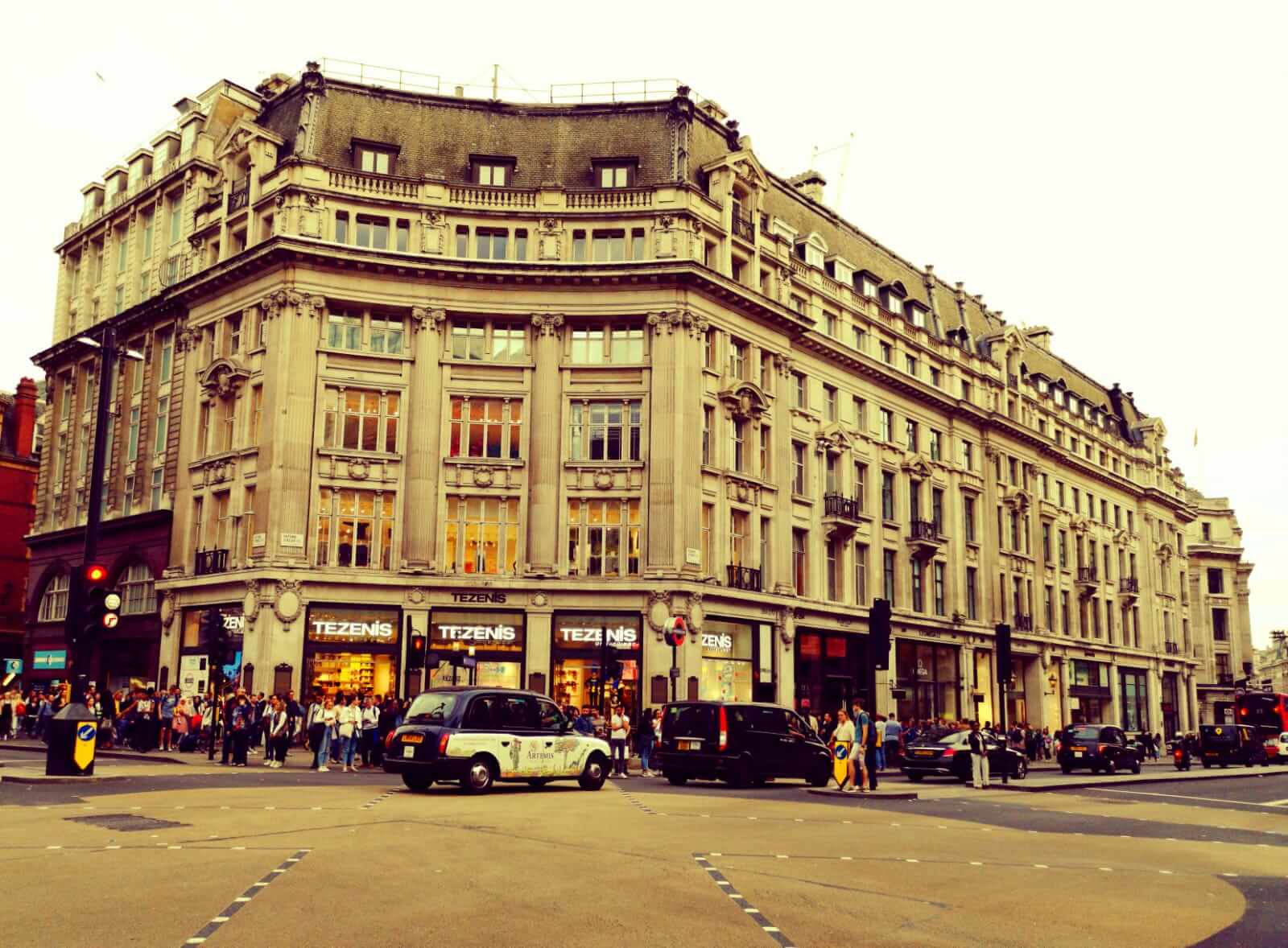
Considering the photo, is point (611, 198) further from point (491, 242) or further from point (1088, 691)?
point (1088, 691)

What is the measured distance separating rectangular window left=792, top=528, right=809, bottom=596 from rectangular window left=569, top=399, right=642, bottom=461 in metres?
9.56

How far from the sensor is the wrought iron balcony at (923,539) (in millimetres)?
55469

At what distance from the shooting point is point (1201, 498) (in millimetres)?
108188

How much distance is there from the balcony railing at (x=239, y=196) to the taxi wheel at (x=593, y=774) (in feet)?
97.5

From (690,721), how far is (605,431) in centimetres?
1837

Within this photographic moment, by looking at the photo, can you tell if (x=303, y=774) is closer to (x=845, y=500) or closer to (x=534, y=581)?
(x=534, y=581)

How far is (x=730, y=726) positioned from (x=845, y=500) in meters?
26.2

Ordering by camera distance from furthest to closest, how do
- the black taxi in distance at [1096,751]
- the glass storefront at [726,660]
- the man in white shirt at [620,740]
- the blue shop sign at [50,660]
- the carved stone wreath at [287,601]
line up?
the blue shop sign at [50,660]
the glass storefront at [726,660]
the carved stone wreath at [287,601]
the black taxi in distance at [1096,751]
the man in white shirt at [620,740]

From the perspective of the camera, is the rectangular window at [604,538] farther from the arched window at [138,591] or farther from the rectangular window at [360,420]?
the arched window at [138,591]

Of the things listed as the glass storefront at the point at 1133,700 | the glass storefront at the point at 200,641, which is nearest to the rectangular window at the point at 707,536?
the glass storefront at the point at 200,641

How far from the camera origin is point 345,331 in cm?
4253

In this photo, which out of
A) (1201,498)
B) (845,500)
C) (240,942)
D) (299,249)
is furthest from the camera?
(1201,498)

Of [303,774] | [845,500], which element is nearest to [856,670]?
[845,500]

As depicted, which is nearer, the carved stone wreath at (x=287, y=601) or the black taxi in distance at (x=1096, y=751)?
the black taxi in distance at (x=1096, y=751)
